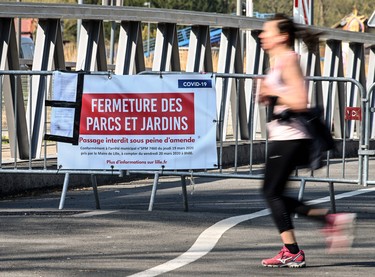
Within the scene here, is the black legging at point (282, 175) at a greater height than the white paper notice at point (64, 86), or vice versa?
the white paper notice at point (64, 86)

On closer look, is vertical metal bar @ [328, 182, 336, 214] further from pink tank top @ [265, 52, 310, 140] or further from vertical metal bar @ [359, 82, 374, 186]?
pink tank top @ [265, 52, 310, 140]

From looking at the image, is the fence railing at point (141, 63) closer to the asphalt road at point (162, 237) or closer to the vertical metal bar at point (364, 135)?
the vertical metal bar at point (364, 135)

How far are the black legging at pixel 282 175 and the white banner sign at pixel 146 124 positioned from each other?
4041 millimetres

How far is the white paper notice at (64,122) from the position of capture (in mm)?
13117

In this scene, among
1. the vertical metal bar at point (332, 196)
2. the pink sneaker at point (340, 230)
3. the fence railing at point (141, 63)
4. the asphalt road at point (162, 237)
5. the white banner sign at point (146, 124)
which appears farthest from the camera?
the fence railing at point (141, 63)

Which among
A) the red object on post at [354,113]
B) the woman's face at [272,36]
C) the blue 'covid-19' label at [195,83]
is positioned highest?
the woman's face at [272,36]

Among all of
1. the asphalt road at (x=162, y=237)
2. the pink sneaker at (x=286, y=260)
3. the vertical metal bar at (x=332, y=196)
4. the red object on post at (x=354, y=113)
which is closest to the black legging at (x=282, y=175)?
the pink sneaker at (x=286, y=260)

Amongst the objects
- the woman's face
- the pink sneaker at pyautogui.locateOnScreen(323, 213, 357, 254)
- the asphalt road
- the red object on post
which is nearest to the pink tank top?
the woman's face

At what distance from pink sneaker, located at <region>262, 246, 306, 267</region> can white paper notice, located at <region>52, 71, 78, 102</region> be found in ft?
14.7

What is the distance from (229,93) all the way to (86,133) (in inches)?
304

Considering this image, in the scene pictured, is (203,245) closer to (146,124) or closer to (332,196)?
(332,196)

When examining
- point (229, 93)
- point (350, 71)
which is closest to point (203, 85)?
point (229, 93)

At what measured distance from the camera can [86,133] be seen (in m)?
13.1

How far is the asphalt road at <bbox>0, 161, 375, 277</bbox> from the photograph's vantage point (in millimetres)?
9031
